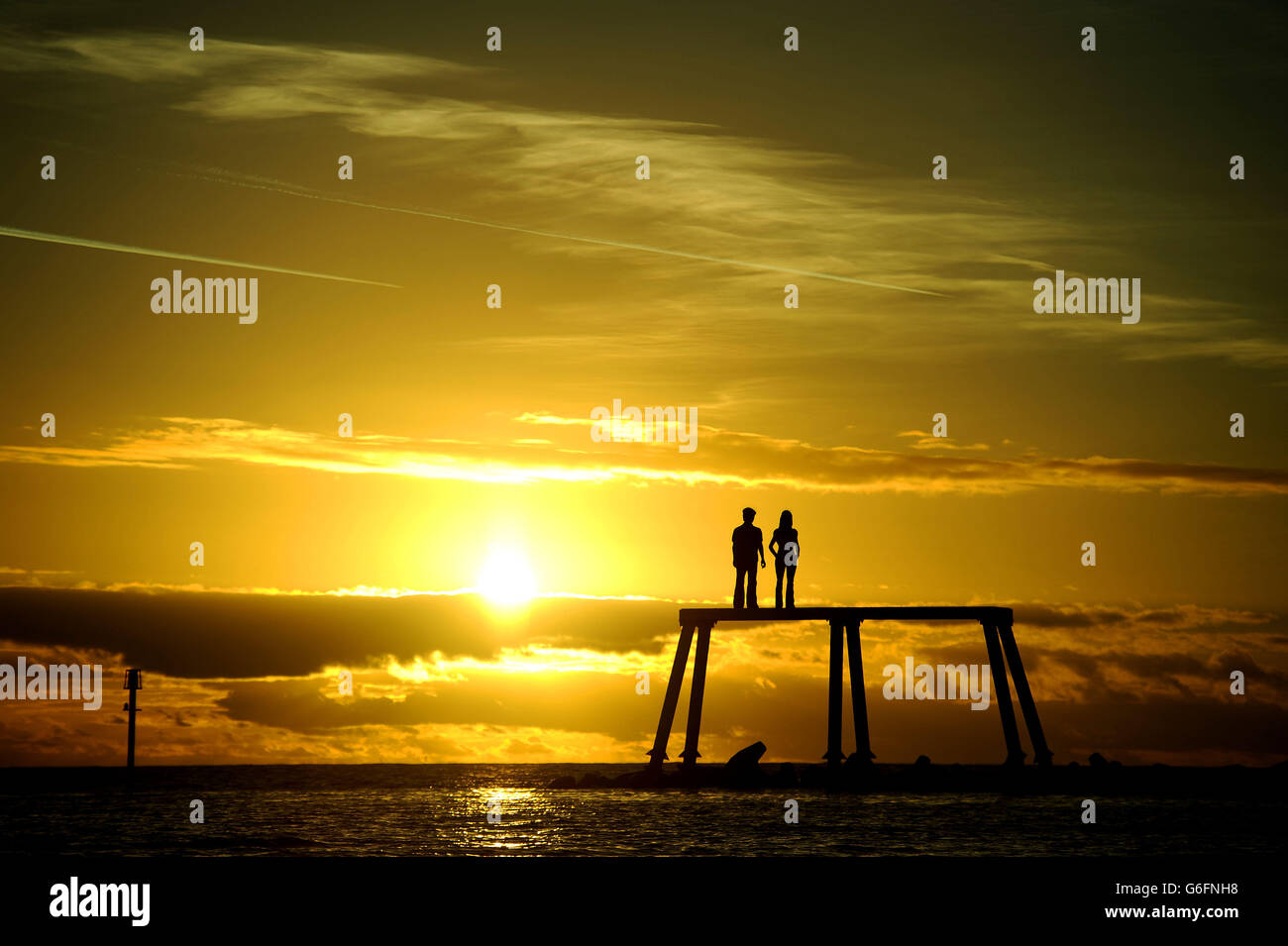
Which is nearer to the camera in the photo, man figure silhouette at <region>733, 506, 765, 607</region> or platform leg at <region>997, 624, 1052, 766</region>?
man figure silhouette at <region>733, 506, 765, 607</region>

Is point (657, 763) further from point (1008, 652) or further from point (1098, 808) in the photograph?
point (1098, 808)

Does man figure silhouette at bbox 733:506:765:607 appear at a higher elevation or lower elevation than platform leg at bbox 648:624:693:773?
higher

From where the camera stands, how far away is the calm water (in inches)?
1426

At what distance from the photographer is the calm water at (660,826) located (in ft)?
119

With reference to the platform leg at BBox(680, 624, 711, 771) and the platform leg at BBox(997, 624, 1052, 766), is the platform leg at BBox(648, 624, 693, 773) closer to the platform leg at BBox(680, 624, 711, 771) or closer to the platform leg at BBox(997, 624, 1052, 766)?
the platform leg at BBox(680, 624, 711, 771)

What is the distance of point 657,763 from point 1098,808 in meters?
17.4

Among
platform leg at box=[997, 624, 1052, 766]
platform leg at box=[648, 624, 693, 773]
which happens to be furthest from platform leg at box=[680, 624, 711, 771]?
platform leg at box=[997, 624, 1052, 766]

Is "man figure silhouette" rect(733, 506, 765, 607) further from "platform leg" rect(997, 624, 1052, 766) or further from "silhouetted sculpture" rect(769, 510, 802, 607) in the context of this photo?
"platform leg" rect(997, 624, 1052, 766)

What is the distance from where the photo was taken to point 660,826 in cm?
4238

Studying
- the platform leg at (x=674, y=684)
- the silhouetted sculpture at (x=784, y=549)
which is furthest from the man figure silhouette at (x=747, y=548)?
the platform leg at (x=674, y=684)

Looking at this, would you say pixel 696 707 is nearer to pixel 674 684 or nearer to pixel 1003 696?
pixel 674 684

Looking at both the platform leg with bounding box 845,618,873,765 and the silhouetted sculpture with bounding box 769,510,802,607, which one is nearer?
the silhouetted sculpture with bounding box 769,510,802,607
